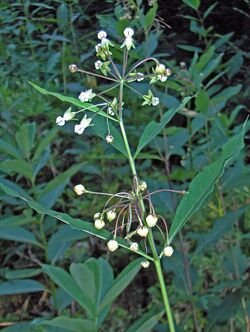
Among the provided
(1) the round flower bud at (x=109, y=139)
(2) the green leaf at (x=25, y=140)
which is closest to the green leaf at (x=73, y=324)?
(1) the round flower bud at (x=109, y=139)

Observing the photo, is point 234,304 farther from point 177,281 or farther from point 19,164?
point 19,164

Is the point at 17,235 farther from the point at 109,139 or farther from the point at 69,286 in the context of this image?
the point at 109,139

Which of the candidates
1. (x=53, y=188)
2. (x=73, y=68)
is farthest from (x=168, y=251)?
(x=53, y=188)

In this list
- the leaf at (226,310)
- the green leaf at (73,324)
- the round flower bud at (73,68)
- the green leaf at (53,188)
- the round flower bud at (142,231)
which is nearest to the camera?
the round flower bud at (142,231)

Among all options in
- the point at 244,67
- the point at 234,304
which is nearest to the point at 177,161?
the point at 244,67

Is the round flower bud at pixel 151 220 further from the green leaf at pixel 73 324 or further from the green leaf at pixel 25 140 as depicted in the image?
the green leaf at pixel 25 140
